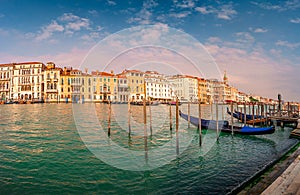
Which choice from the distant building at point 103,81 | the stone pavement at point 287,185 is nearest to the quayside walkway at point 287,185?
the stone pavement at point 287,185

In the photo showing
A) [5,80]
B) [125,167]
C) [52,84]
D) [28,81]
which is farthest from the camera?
[5,80]

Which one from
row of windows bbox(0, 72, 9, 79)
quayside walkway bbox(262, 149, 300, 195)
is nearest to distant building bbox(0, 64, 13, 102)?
row of windows bbox(0, 72, 9, 79)

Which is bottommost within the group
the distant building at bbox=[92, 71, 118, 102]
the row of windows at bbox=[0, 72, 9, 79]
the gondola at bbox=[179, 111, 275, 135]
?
the gondola at bbox=[179, 111, 275, 135]

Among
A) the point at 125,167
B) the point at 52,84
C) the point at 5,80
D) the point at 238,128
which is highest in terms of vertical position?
the point at 5,80

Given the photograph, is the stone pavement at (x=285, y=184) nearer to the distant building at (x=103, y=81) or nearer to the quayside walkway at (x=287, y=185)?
the quayside walkway at (x=287, y=185)

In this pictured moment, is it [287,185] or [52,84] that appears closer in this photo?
[287,185]

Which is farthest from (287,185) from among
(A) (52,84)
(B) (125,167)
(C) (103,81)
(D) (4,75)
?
(D) (4,75)

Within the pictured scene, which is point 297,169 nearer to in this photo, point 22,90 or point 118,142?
point 118,142

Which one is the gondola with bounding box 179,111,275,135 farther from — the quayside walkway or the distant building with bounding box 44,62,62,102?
the distant building with bounding box 44,62,62,102

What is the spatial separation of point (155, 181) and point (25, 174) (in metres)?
2.81

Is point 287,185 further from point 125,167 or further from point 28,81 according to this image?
point 28,81

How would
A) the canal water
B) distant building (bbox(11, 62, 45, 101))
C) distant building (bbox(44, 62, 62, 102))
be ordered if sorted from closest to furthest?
the canal water < distant building (bbox(44, 62, 62, 102)) < distant building (bbox(11, 62, 45, 101))

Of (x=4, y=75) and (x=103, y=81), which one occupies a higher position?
(x=4, y=75)

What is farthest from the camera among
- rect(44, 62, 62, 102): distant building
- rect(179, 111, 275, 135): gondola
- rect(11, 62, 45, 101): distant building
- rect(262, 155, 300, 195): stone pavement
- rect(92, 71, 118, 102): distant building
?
rect(11, 62, 45, 101): distant building
